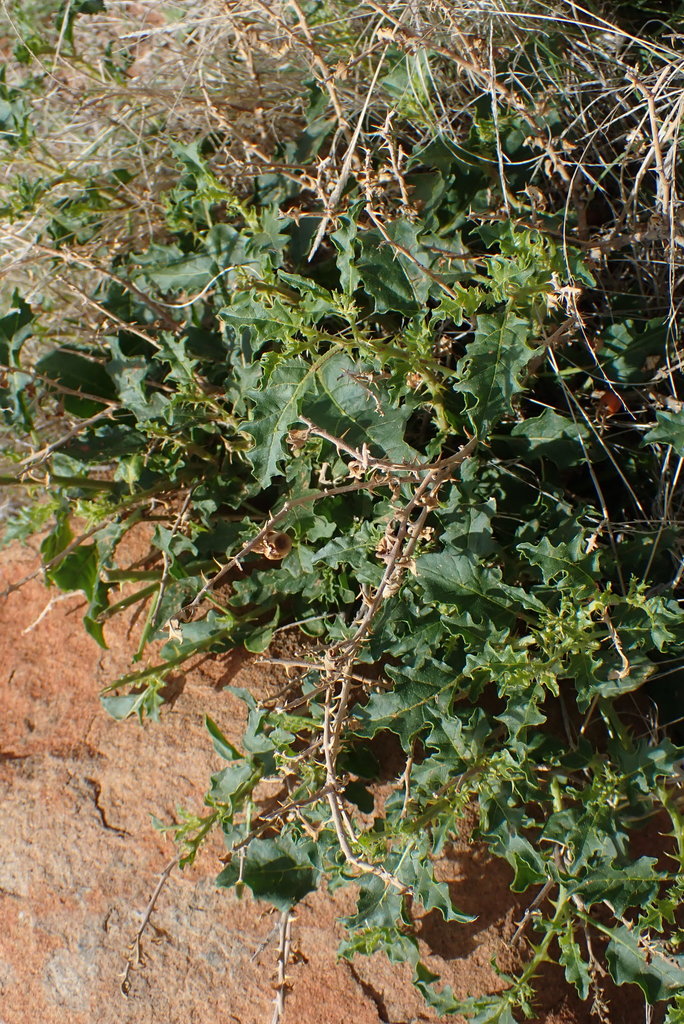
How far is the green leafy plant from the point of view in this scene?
1.95 metres

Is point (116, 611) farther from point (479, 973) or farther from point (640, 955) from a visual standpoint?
point (640, 955)

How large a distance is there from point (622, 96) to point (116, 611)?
2.11 meters

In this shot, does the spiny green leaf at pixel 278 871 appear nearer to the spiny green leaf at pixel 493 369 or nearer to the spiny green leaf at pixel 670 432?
the spiny green leaf at pixel 493 369

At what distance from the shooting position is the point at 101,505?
2408mm

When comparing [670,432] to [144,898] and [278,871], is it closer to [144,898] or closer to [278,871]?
[278,871]

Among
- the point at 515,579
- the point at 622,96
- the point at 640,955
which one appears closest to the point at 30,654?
the point at 515,579

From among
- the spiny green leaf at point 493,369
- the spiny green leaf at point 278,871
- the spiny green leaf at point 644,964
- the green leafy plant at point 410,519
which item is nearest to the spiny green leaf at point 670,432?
the green leafy plant at point 410,519

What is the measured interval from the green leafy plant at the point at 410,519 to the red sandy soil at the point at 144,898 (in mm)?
85

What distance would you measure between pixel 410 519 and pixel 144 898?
1233 mm

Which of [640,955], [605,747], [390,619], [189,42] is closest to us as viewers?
[640,955]

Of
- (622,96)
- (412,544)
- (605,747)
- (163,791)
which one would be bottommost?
(163,791)

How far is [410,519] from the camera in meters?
2.18

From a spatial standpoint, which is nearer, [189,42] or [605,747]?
[605,747]

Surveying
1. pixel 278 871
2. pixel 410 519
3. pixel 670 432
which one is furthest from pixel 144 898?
pixel 670 432
